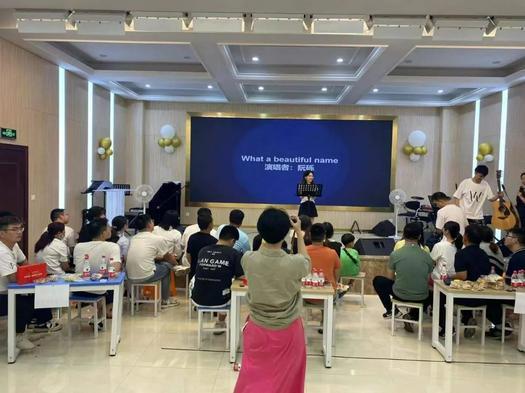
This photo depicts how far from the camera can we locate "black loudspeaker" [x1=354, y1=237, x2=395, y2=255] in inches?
250

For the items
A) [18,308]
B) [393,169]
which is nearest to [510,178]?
[393,169]

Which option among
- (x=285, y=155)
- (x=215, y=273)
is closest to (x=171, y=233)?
(x=215, y=273)

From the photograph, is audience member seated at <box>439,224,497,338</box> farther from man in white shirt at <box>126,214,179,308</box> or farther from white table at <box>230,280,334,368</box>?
man in white shirt at <box>126,214,179,308</box>

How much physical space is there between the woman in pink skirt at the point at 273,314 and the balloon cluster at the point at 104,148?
24.0 feet

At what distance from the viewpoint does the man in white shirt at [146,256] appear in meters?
4.57

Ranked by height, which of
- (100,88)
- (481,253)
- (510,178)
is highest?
(100,88)

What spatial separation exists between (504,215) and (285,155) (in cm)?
514

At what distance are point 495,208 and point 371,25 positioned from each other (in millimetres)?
3748

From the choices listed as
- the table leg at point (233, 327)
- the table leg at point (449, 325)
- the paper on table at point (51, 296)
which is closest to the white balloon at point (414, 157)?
the table leg at point (449, 325)

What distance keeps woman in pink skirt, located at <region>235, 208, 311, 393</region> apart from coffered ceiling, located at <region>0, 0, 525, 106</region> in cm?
325

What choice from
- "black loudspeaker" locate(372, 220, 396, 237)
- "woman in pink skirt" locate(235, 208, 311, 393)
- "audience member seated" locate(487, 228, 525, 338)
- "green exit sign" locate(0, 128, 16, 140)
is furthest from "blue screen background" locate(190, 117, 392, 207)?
"woman in pink skirt" locate(235, 208, 311, 393)

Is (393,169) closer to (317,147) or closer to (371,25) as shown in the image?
(317,147)

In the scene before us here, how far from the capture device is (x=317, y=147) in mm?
10273

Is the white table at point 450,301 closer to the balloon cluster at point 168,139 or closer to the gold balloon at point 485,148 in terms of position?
the gold balloon at point 485,148
